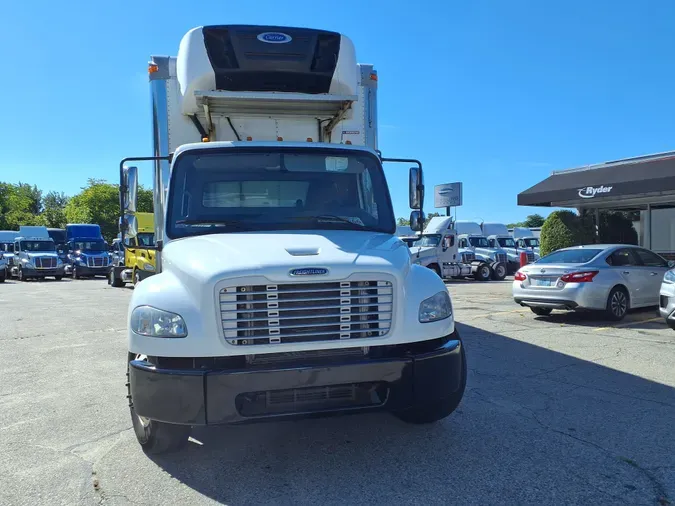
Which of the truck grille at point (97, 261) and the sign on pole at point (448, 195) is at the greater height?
the sign on pole at point (448, 195)

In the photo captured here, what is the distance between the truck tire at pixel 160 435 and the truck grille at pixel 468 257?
22.0 meters

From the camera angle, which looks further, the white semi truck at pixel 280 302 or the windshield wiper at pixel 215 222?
the windshield wiper at pixel 215 222

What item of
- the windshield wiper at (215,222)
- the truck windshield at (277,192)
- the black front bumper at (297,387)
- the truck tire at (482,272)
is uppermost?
the truck windshield at (277,192)

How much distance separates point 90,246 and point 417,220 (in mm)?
27768

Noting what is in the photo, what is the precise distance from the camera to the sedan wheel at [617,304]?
10117 millimetres

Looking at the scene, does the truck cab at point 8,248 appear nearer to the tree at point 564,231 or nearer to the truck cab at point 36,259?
the truck cab at point 36,259

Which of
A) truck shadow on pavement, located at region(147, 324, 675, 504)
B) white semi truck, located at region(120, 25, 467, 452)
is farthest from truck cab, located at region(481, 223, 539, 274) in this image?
white semi truck, located at region(120, 25, 467, 452)

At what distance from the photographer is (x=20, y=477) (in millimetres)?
3730

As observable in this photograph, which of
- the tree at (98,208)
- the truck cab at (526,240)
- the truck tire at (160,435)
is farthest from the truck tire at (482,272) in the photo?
the tree at (98,208)

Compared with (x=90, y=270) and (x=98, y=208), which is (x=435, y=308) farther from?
(x=98, y=208)

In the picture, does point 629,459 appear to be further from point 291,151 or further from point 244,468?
point 291,151

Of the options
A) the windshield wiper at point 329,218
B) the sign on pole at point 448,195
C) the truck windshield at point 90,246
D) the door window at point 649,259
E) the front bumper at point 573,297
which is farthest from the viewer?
the sign on pole at point 448,195

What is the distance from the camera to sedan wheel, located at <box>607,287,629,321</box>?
33.2 feet

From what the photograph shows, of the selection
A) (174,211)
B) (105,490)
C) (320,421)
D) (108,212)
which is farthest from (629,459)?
(108,212)
